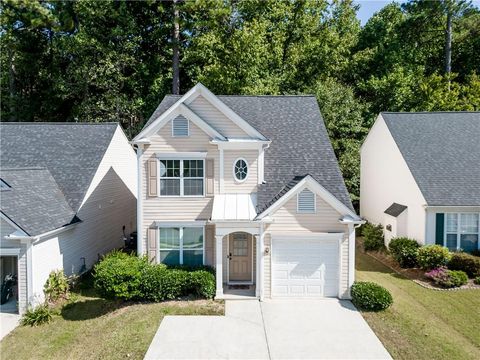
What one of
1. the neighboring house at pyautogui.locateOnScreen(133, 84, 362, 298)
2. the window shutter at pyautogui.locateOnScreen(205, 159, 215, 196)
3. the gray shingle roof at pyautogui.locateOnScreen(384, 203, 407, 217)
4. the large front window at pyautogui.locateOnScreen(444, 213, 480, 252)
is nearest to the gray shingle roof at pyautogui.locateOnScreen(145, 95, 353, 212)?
the neighboring house at pyautogui.locateOnScreen(133, 84, 362, 298)

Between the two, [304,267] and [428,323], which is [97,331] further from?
[428,323]

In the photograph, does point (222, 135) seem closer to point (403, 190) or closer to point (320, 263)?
point (320, 263)

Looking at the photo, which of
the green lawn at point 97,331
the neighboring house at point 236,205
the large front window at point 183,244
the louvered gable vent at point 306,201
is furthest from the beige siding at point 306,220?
the green lawn at point 97,331

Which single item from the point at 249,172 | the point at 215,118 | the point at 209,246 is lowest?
the point at 209,246

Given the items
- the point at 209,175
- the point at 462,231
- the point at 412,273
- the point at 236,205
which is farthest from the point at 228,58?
the point at 412,273

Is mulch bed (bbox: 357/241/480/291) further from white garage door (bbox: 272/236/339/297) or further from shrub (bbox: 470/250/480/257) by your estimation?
white garage door (bbox: 272/236/339/297)
